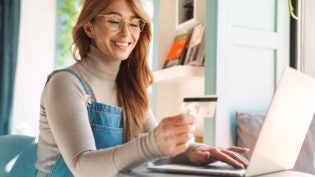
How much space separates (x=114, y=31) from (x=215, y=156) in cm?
47

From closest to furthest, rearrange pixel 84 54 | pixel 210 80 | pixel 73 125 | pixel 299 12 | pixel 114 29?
pixel 73 125
pixel 114 29
pixel 84 54
pixel 210 80
pixel 299 12

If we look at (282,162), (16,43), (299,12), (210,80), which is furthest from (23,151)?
(16,43)

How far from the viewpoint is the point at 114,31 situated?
1216 mm

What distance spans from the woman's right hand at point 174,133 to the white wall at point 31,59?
3.83 metres

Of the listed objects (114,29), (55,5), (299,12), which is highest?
(55,5)

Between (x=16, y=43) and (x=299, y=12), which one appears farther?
(x=16, y=43)

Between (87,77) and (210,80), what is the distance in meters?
0.87

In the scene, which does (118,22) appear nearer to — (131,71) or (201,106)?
(131,71)

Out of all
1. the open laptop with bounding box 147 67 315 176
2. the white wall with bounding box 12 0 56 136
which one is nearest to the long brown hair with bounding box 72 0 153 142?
the open laptop with bounding box 147 67 315 176

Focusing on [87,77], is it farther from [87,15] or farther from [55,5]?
[55,5]

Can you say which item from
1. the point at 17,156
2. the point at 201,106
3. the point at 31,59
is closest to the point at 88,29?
the point at 17,156

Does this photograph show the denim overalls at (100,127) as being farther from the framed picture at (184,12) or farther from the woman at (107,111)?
the framed picture at (184,12)

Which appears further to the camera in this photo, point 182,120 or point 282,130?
point 282,130

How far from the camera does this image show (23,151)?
1.30 meters
